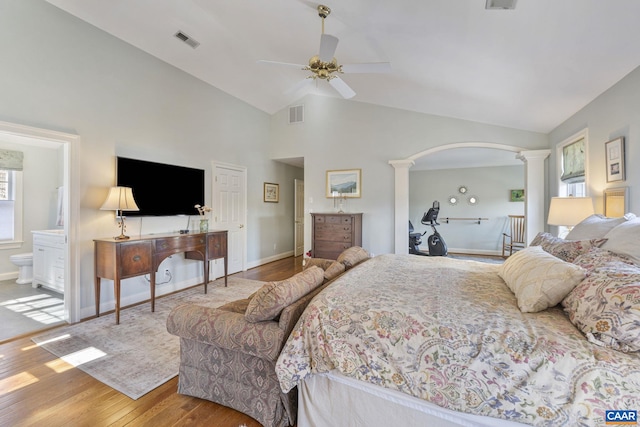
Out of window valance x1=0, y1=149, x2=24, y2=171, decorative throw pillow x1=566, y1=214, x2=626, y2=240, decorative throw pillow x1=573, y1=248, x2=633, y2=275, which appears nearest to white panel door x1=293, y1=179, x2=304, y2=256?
window valance x1=0, y1=149, x2=24, y2=171

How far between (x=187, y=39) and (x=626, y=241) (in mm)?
4857

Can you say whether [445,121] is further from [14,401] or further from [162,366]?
[14,401]

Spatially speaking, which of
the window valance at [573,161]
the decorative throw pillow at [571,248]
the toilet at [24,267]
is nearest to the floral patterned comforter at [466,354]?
the decorative throw pillow at [571,248]

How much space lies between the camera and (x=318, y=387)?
1.44 meters

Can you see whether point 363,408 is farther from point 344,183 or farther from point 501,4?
point 344,183

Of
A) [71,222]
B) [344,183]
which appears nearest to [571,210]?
[344,183]

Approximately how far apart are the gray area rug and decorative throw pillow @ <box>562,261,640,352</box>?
2.52m

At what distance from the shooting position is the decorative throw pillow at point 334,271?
6.76 feet

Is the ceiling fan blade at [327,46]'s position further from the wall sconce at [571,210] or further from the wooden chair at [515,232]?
the wooden chair at [515,232]

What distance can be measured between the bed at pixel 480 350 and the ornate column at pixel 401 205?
10.6 feet

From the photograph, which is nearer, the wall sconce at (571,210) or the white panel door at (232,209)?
the wall sconce at (571,210)

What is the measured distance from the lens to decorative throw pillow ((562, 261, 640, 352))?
99 centimetres

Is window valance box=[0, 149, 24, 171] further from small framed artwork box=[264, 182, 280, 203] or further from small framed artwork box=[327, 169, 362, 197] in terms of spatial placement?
small framed artwork box=[327, 169, 362, 197]

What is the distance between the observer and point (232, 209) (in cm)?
512
